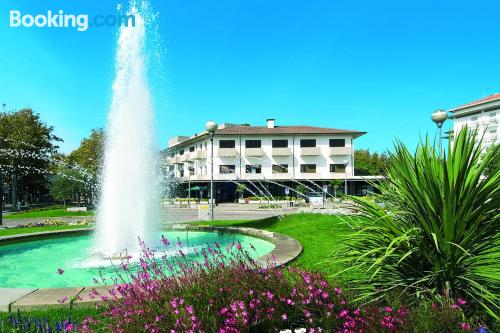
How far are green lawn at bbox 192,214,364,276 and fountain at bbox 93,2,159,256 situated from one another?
17.5 ft

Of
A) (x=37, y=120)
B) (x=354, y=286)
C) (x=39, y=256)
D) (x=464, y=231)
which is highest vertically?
(x=37, y=120)

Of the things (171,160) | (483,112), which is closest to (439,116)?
(483,112)

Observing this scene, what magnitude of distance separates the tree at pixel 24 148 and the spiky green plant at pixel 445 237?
51065 mm

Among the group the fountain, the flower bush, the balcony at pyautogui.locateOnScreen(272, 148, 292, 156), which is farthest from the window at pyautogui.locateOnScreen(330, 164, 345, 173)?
the flower bush

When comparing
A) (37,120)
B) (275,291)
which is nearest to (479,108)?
(37,120)

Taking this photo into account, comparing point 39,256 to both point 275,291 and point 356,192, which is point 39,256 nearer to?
point 275,291

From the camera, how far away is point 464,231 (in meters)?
4.64

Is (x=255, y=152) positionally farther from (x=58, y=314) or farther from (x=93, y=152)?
(x=58, y=314)

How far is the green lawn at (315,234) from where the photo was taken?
7643 millimetres

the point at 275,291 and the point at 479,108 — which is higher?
the point at 479,108

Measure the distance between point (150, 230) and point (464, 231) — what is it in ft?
35.5

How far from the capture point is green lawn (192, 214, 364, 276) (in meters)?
7.64

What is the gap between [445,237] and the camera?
457 cm

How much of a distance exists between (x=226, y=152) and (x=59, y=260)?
2260 inches
